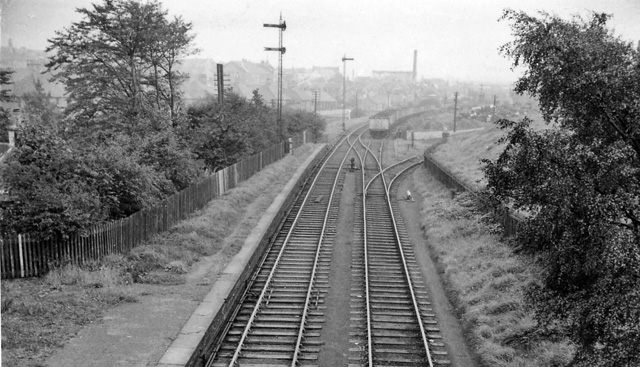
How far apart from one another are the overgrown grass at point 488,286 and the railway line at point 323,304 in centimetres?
106

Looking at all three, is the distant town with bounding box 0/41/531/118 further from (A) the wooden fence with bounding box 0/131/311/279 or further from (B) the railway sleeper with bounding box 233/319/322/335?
(B) the railway sleeper with bounding box 233/319/322/335

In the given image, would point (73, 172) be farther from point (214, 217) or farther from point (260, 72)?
point (260, 72)

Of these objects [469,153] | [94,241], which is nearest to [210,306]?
[94,241]

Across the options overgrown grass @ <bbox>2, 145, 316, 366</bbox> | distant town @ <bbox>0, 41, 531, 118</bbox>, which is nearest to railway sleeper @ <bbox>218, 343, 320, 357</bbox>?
overgrown grass @ <bbox>2, 145, 316, 366</bbox>

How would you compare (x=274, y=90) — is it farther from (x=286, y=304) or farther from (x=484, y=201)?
(x=484, y=201)

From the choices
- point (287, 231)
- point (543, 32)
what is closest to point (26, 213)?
point (287, 231)

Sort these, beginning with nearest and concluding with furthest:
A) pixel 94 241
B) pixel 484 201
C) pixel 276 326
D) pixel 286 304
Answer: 1. pixel 484 201
2. pixel 276 326
3. pixel 286 304
4. pixel 94 241

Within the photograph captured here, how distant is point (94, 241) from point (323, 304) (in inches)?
283

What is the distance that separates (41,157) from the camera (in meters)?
15.8

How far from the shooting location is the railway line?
1204cm

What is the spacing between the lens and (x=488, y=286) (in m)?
15.6

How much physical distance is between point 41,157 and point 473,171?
28.7 meters

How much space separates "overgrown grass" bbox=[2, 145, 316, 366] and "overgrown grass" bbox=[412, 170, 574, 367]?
25.8ft

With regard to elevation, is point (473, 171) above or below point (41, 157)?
below
